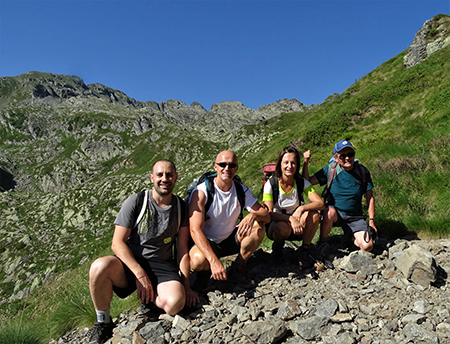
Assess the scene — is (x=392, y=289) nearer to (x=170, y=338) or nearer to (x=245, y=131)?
(x=170, y=338)

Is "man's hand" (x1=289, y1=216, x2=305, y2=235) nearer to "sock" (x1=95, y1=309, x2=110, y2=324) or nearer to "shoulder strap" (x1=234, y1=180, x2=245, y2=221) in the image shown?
"shoulder strap" (x1=234, y1=180, x2=245, y2=221)

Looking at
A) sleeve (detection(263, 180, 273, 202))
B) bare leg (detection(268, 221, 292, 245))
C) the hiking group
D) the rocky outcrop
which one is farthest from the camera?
the rocky outcrop

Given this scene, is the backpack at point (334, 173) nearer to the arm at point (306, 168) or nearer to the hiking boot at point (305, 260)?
the arm at point (306, 168)

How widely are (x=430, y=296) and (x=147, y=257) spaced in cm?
544

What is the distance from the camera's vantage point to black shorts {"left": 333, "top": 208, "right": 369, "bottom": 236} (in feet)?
22.1

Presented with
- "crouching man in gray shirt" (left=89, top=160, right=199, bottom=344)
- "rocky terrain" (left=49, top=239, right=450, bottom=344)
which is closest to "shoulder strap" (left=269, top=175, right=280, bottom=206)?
"rocky terrain" (left=49, top=239, right=450, bottom=344)

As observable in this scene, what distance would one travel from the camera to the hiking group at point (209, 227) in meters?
4.82

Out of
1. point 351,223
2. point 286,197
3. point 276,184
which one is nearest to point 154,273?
point 276,184

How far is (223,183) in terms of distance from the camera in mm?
5680

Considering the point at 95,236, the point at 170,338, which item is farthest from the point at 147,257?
the point at 95,236

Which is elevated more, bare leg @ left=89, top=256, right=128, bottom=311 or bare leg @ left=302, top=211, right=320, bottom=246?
bare leg @ left=89, top=256, right=128, bottom=311

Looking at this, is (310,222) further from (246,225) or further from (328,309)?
(328,309)

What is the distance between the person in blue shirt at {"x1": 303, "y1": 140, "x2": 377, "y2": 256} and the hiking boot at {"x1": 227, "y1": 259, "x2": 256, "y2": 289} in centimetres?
219

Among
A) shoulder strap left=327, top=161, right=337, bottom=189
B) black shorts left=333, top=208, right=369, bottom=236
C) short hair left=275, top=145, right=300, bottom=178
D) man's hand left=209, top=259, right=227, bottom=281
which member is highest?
short hair left=275, top=145, right=300, bottom=178
